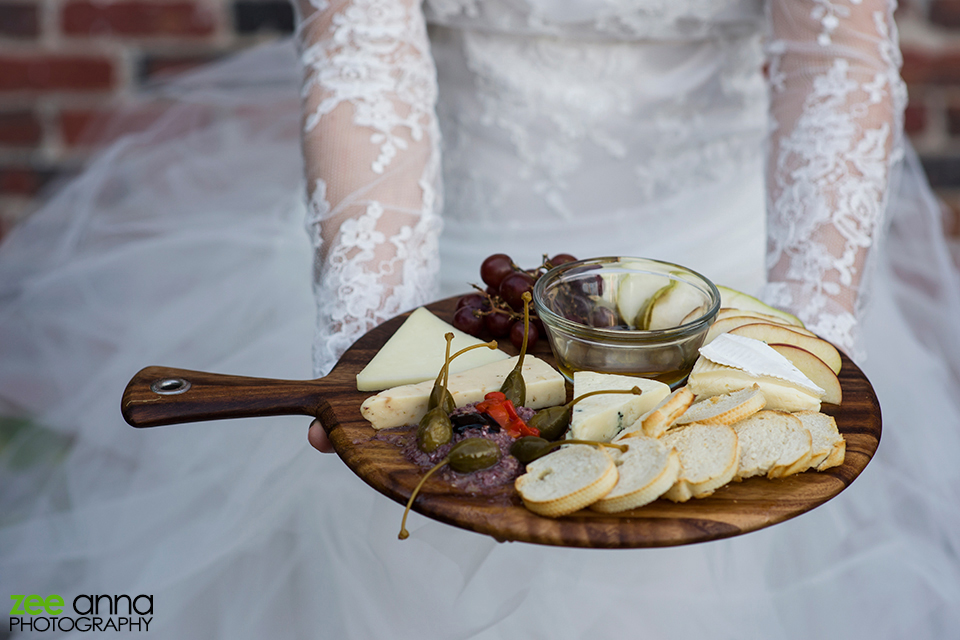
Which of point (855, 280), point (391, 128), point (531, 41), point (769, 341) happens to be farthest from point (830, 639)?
point (531, 41)

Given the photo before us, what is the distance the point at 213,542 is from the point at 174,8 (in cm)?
150

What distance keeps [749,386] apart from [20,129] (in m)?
2.15

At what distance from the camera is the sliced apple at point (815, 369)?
84cm

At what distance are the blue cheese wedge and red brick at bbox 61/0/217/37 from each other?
173cm

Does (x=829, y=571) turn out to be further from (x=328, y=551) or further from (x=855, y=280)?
(x=328, y=551)

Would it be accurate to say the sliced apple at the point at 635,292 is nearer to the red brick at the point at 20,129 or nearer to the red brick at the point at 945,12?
the red brick at the point at 945,12

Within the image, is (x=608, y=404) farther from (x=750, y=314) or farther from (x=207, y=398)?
(x=207, y=398)

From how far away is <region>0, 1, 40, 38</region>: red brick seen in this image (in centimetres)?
198

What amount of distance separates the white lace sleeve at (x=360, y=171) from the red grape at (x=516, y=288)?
6.3 inches

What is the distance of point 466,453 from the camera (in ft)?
2.35

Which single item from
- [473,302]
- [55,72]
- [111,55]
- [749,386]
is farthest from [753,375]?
[55,72]

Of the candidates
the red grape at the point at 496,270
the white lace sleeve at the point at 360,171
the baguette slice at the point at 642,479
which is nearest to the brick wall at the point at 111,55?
the white lace sleeve at the point at 360,171

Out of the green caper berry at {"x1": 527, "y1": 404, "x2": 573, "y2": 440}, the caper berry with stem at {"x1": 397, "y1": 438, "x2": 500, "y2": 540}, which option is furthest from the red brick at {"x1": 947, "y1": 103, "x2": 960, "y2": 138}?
the caper berry with stem at {"x1": 397, "y1": 438, "x2": 500, "y2": 540}

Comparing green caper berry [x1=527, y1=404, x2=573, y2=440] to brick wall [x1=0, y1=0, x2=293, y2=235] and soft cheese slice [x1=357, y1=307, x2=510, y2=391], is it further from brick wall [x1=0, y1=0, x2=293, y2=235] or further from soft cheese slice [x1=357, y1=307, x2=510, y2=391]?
brick wall [x1=0, y1=0, x2=293, y2=235]
